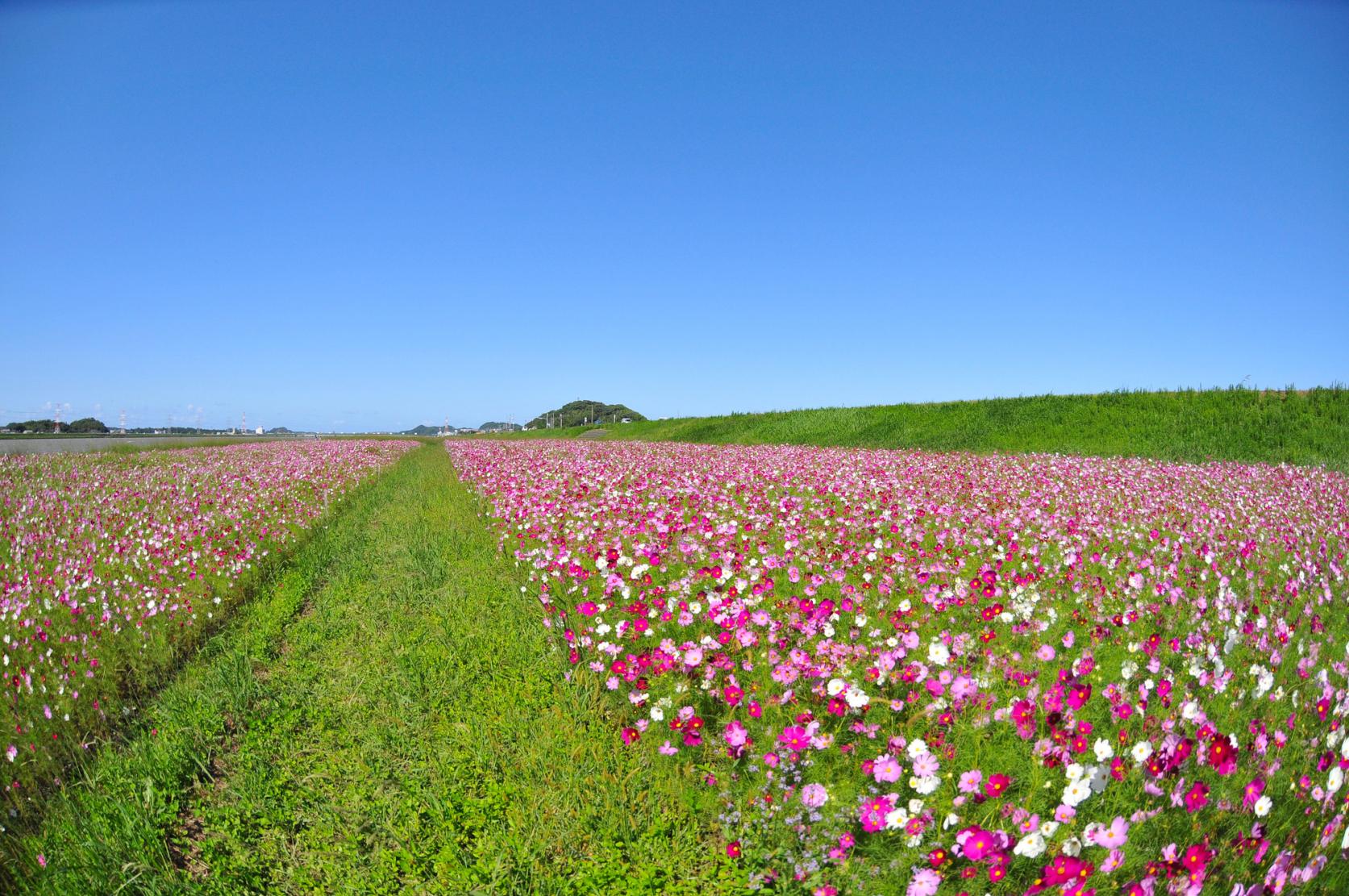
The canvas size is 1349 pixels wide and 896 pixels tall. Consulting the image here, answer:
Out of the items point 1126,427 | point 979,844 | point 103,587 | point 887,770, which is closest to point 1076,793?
point 979,844

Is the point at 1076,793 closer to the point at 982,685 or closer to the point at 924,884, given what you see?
the point at 924,884

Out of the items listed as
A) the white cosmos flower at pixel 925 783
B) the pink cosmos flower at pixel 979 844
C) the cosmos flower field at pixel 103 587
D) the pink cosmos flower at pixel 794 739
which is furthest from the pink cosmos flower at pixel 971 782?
the cosmos flower field at pixel 103 587

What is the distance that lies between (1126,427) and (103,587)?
87.2 feet

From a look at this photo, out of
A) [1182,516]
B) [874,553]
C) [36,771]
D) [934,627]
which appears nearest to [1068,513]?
[1182,516]

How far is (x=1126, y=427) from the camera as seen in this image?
22.2m

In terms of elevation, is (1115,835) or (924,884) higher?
(1115,835)

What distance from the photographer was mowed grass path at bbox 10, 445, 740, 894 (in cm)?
294

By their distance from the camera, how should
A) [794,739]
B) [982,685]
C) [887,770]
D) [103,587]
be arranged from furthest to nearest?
[103,587], [982,685], [794,739], [887,770]

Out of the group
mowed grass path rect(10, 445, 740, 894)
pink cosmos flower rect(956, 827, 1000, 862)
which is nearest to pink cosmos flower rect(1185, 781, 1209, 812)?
pink cosmos flower rect(956, 827, 1000, 862)

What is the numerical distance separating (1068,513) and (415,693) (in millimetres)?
7621

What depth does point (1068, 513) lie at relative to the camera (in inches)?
314

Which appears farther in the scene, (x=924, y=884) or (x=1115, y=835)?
(x=924, y=884)

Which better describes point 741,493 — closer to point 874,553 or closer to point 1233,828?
point 874,553

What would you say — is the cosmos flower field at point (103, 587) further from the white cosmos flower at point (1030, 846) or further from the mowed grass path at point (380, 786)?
the white cosmos flower at point (1030, 846)
